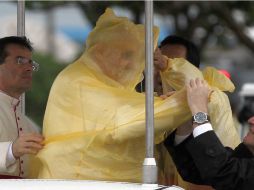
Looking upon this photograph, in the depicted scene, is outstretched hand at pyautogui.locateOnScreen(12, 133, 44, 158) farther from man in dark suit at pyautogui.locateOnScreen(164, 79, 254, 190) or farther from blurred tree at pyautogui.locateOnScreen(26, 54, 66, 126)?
blurred tree at pyautogui.locateOnScreen(26, 54, 66, 126)

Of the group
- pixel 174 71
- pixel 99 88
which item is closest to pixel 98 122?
pixel 99 88

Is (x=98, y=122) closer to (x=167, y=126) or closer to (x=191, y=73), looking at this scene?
(x=167, y=126)

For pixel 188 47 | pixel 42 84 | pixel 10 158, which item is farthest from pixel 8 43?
pixel 42 84

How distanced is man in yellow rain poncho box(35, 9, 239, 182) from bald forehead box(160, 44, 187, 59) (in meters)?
0.66

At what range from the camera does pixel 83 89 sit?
151 inches

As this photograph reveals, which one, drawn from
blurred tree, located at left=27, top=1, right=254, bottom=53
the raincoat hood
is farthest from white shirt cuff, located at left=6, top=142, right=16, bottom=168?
blurred tree, located at left=27, top=1, right=254, bottom=53

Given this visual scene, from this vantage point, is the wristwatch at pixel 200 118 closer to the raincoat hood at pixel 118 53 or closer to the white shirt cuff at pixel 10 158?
the raincoat hood at pixel 118 53

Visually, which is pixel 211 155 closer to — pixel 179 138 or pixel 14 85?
pixel 179 138

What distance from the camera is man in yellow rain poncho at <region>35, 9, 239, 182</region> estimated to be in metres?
3.72

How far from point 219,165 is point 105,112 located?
537 millimetres

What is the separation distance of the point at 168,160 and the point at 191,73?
48 cm

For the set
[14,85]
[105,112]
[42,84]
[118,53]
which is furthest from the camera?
[42,84]

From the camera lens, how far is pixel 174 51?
466 cm

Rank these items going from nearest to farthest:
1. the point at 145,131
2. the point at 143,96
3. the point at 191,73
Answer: the point at 145,131 < the point at 143,96 < the point at 191,73
